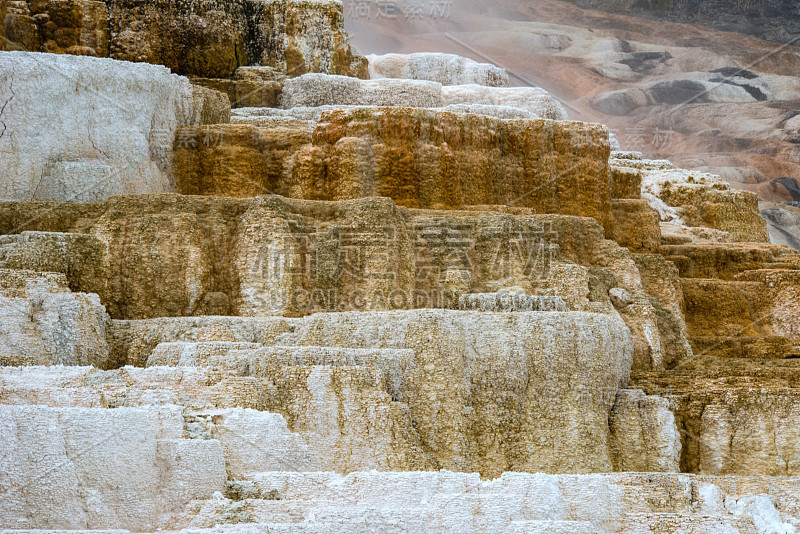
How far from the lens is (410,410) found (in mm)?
31547

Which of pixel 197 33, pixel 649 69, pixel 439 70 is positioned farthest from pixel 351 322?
pixel 649 69

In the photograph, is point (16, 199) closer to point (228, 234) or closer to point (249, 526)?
point (228, 234)

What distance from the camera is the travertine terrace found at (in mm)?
27422

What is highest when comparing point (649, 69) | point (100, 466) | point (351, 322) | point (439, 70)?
point (439, 70)

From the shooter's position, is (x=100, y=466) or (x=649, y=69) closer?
(x=100, y=466)

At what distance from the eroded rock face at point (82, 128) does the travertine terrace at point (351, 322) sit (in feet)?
0.20

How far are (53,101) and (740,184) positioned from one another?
34066mm

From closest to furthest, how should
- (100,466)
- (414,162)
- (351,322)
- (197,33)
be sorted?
1. (100,466)
2. (351,322)
3. (414,162)
4. (197,33)

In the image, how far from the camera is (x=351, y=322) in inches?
1298

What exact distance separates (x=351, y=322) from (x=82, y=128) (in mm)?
11311

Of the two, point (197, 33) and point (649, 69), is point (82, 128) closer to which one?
point (197, 33)

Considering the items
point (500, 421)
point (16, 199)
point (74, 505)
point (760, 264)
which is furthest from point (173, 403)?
point (760, 264)

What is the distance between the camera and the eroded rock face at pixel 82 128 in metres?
39.4

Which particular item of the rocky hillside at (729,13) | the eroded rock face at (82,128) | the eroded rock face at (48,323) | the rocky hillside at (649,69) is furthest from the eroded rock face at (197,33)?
the eroded rock face at (48,323)
